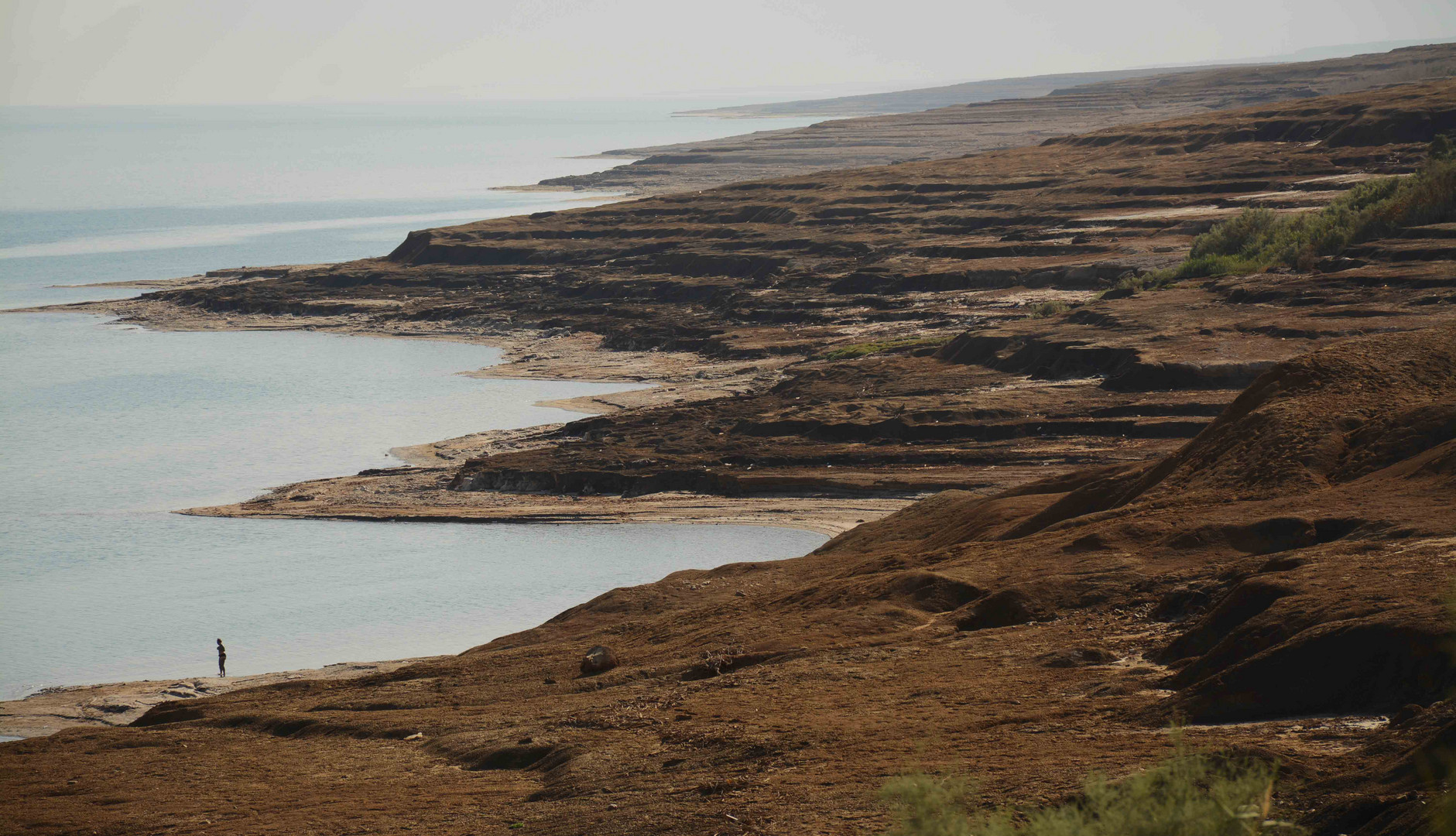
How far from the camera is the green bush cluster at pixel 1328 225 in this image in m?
50.6

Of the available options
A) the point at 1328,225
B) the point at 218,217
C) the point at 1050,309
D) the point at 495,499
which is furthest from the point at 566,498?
the point at 218,217

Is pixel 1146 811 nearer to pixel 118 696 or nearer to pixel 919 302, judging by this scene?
pixel 118 696

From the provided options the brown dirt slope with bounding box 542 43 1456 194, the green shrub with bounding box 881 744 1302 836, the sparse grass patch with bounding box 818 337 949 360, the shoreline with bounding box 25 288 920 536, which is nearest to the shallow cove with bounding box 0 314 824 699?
the shoreline with bounding box 25 288 920 536

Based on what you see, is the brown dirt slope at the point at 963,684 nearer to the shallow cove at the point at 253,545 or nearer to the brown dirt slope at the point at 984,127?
the shallow cove at the point at 253,545

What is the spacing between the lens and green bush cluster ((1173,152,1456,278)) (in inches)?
1993

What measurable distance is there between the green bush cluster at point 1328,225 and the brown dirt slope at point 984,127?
80.1 m

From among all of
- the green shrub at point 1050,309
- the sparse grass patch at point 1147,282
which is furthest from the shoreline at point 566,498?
the sparse grass patch at point 1147,282

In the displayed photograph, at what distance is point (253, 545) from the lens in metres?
36.6

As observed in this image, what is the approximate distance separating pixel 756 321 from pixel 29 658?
3811 cm

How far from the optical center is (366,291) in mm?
79125

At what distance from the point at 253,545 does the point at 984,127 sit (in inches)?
5723

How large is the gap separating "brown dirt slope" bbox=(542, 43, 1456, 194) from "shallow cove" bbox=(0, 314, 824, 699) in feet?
267

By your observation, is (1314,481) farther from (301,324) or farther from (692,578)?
(301,324)

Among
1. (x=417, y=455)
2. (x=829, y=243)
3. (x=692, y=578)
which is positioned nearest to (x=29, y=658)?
(x=692, y=578)
